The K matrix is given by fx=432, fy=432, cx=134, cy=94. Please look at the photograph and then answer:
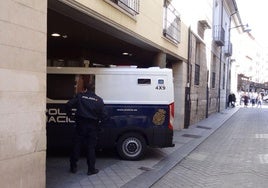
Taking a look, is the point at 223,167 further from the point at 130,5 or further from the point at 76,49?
the point at 76,49

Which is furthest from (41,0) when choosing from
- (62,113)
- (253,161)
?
(253,161)

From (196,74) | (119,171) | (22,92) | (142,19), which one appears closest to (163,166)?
(119,171)

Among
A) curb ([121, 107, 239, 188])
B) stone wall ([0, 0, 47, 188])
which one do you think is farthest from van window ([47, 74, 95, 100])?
A: stone wall ([0, 0, 47, 188])

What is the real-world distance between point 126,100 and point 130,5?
2350 mm

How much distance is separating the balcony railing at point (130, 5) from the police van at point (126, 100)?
1.39 metres

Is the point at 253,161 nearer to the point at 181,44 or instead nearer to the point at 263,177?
the point at 263,177

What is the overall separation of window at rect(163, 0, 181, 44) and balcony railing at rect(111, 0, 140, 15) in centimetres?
300

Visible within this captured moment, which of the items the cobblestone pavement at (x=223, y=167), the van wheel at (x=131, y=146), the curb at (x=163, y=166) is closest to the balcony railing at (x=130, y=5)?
the van wheel at (x=131, y=146)

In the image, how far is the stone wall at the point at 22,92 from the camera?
5.29 metres

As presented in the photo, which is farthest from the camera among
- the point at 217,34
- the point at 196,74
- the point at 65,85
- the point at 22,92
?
the point at 217,34

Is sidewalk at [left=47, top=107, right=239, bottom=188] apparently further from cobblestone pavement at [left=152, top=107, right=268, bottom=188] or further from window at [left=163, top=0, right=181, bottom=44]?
window at [left=163, top=0, right=181, bottom=44]

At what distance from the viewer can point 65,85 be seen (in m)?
9.69

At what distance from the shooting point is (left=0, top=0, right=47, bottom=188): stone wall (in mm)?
5293

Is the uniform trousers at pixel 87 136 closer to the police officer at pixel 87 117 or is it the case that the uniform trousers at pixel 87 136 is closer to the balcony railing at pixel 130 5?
the police officer at pixel 87 117
